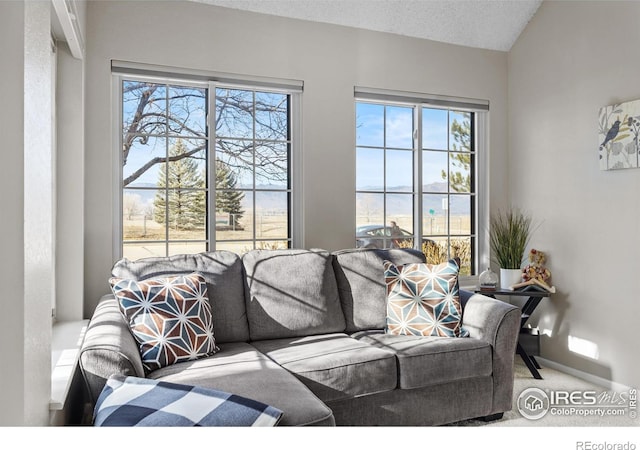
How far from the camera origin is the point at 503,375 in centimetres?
262

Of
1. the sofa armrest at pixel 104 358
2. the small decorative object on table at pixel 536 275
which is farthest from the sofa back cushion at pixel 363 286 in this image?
the sofa armrest at pixel 104 358

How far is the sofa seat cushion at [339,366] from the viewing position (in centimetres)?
219

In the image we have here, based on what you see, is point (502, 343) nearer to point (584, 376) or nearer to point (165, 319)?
point (584, 376)

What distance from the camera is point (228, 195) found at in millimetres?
3367

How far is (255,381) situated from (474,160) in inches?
119

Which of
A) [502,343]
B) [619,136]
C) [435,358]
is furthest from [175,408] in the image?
[619,136]

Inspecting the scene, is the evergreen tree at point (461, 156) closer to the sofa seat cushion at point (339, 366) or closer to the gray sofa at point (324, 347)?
the gray sofa at point (324, 347)

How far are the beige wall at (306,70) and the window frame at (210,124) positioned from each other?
5cm

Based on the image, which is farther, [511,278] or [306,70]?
[511,278]
